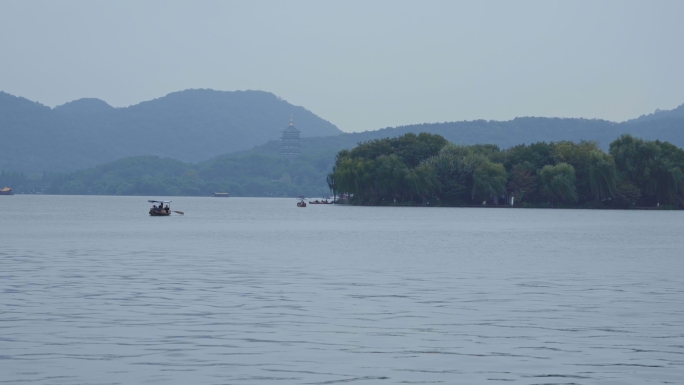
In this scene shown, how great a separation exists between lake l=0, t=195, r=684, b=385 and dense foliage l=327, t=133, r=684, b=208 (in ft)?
274

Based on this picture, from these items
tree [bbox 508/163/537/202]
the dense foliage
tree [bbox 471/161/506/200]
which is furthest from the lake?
tree [bbox 508/163/537/202]

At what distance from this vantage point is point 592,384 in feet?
43.3

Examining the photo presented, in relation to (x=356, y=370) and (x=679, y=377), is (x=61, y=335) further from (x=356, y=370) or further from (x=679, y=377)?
(x=679, y=377)

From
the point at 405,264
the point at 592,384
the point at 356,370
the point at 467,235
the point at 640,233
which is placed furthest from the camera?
the point at 640,233

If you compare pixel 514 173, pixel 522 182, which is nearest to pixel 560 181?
pixel 522 182

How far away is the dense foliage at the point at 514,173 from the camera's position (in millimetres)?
121312

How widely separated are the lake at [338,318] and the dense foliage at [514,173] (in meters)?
83.5

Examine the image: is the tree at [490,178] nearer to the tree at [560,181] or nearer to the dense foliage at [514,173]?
the dense foliage at [514,173]

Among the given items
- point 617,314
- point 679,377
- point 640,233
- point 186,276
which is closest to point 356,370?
point 679,377

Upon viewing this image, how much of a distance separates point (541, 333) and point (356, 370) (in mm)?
5247

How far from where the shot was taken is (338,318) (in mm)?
19859

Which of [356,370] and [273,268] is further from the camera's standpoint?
[273,268]

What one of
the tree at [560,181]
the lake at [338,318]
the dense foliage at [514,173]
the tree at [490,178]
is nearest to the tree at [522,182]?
the dense foliage at [514,173]

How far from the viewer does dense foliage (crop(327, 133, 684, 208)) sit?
121312 millimetres
